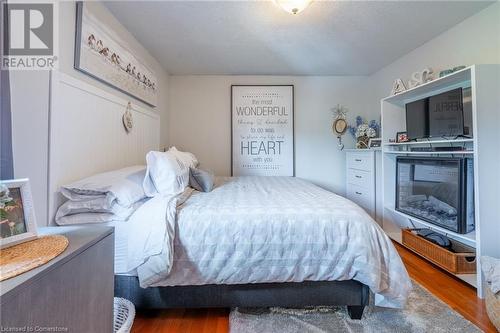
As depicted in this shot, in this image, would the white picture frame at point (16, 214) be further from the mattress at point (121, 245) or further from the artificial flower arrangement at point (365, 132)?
the artificial flower arrangement at point (365, 132)

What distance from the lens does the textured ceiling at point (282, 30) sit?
1921mm

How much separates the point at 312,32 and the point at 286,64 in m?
0.87

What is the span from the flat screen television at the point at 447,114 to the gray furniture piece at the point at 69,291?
2600mm

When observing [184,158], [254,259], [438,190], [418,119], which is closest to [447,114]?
[418,119]

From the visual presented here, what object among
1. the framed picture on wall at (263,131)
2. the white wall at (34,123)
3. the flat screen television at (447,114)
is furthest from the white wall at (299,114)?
the white wall at (34,123)

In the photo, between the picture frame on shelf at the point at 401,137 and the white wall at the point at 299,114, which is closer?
the picture frame on shelf at the point at 401,137

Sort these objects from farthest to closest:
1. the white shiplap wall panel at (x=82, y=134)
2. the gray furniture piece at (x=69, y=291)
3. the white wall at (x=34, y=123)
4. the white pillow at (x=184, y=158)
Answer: the white pillow at (x=184, y=158) < the white shiplap wall panel at (x=82, y=134) < the white wall at (x=34, y=123) < the gray furniture piece at (x=69, y=291)

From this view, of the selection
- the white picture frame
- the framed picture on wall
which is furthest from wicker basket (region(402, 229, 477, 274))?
the white picture frame

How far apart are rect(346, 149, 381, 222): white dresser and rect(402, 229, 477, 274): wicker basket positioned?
54cm

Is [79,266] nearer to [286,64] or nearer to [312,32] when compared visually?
[312,32]

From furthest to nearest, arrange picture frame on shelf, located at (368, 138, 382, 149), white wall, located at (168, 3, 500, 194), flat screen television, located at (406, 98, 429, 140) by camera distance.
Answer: white wall, located at (168, 3, 500, 194)
picture frame on shelf, located at (368, 138, 382, 149)
flat screen television, located at (406, 98, 429, 140)

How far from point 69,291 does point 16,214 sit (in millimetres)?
331

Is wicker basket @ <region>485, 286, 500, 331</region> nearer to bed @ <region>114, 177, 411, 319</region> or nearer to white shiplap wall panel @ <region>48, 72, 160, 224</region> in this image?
bed @ <region>114, 177, 411, 319</region>

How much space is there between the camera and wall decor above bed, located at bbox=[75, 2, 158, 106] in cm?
156
